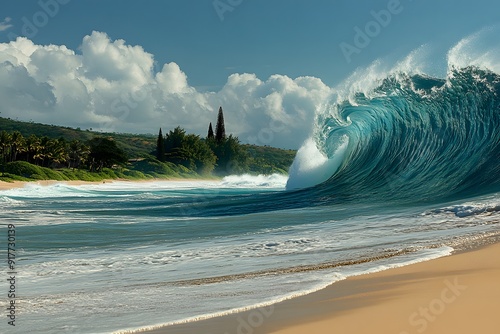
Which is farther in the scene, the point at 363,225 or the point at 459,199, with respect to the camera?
the point at 459,199

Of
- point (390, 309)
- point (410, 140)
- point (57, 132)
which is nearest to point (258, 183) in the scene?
point (410, 140)

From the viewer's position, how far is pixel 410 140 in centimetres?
2419

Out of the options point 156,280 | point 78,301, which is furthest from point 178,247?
point 78,301

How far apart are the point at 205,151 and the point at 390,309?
305 feet

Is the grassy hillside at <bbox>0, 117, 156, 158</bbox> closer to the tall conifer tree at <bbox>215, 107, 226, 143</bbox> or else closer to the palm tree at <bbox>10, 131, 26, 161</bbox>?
the tall conifer tree at <bbox>215, 107, 226, 143</bbox>

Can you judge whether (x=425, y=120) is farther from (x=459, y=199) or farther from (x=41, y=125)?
(x=41, y=125)

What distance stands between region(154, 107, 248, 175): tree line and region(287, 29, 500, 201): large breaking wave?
65149 mm

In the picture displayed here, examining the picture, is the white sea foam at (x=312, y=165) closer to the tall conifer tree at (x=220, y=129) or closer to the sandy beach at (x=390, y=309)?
the sandy beach at (x=390, y=309)

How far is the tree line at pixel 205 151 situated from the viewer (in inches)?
3716

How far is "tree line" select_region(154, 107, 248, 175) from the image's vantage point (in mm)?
94375

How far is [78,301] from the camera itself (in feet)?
18.4

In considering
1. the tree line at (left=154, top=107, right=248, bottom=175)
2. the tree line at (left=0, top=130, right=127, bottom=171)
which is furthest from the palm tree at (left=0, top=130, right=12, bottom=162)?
the tree line at (left=154, top=107, right=248, bottom=175)

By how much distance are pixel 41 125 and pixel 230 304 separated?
501ft

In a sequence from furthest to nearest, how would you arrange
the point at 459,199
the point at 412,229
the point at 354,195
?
the point at 354,195 → the point at 459,199 → the point at 412,229
